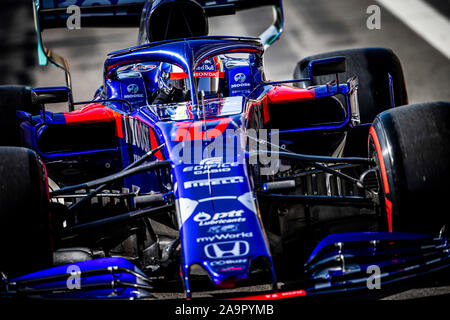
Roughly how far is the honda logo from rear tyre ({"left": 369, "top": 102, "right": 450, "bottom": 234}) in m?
1.01

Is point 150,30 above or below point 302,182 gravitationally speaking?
above

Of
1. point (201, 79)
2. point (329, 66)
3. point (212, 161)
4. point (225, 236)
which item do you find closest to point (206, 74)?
point (201, 79)

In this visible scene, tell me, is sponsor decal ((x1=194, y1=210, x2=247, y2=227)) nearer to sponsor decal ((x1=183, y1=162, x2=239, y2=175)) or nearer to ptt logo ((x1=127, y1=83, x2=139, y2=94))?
sponsor decal ((x1=183, y1=162, x2=239, y2=175))

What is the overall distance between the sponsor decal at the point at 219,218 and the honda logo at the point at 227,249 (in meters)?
0.14

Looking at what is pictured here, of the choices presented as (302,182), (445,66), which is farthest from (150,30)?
(445,66)

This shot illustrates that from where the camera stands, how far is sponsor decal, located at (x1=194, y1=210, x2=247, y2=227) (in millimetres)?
3166

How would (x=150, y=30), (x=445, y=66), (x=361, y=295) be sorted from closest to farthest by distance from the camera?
(x=361, y=295), (x=150, y=30), (x=445, y=66)

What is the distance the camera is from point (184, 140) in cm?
366

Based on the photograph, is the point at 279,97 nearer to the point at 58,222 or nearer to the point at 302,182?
the point at 302,182

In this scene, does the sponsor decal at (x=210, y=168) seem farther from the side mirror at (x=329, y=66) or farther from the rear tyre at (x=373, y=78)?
the rear tyre at (x=373, y=78)

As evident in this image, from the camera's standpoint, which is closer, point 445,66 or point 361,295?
point 361,295

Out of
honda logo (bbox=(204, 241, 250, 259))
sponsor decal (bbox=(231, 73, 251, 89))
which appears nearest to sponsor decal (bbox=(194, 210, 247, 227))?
honda logo (bbox=(204, 241, 250, 259))

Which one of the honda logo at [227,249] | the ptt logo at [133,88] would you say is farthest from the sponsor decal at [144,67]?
the honda logo at [227,249]
